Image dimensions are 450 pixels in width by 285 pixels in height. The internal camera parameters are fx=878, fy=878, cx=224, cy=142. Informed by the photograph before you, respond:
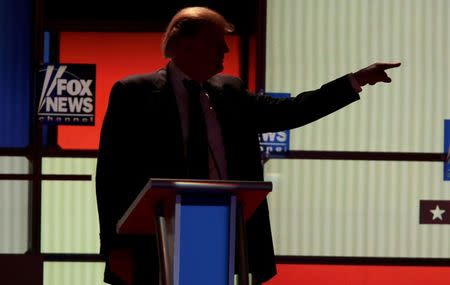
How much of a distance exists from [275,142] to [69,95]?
1108 mm

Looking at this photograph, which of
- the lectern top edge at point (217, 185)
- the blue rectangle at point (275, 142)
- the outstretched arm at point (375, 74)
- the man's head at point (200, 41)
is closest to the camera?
the lectern top edge at point (217, 185)

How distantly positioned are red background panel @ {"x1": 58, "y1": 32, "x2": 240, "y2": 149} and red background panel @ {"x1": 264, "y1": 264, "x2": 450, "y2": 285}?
3.62 feet

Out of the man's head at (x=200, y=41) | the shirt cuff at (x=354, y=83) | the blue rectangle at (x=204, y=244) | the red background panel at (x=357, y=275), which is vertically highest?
the man's head at (x=200, y=41)

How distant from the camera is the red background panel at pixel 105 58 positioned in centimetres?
461

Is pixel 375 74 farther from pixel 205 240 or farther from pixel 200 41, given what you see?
pixel 205 240

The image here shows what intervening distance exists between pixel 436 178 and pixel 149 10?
1756mm

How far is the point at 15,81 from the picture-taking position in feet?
15.1

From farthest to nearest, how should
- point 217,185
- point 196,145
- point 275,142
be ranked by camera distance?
point 275,142
point 196,145
point 217,185

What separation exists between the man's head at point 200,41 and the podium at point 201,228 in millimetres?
670

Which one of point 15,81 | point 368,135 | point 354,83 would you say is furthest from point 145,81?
point 368,135

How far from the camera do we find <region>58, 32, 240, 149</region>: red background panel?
4613mm

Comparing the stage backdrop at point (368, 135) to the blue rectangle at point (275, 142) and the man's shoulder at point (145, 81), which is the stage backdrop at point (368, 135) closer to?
the blue rectangle at point (275, 142)

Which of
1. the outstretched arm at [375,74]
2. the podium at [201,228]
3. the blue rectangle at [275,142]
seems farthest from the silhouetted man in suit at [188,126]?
the blue rectangle at [275,142]

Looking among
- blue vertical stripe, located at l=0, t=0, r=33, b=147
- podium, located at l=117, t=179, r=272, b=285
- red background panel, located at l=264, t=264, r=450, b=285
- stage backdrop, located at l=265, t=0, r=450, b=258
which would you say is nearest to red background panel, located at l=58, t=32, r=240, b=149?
blue vertical stripe, located at l=0, t=0, r=33, b=147
